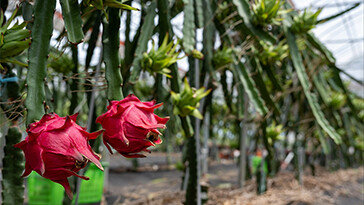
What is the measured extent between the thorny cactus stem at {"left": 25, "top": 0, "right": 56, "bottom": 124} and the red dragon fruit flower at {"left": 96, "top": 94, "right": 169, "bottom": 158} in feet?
0.42

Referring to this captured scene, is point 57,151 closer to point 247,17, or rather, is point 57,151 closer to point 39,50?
point 39,50

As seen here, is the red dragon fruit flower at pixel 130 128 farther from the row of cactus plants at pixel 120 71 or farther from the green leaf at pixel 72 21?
the green leaf at pixel 72 21

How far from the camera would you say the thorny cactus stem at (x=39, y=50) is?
0.45 metres

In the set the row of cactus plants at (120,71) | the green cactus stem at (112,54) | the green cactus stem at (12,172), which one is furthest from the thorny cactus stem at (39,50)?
the green cactus stem at (12,172)

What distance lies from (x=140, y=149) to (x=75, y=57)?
600mm

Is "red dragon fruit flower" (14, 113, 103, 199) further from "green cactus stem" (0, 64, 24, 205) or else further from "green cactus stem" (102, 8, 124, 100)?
"green cactus stem" (0, 64, 24, 205)

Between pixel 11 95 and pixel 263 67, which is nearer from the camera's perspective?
pixel 11 95

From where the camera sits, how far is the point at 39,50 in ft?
1.59

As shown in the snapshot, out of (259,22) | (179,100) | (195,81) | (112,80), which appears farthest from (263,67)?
(112,80)

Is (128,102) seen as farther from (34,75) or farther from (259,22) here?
(259,22)

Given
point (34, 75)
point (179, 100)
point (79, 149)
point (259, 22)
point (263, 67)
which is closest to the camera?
point (79, 149)

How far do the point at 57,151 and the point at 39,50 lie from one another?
25 cm

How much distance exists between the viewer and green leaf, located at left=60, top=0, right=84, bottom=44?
483 millimetres

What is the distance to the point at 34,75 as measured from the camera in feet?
1.53
